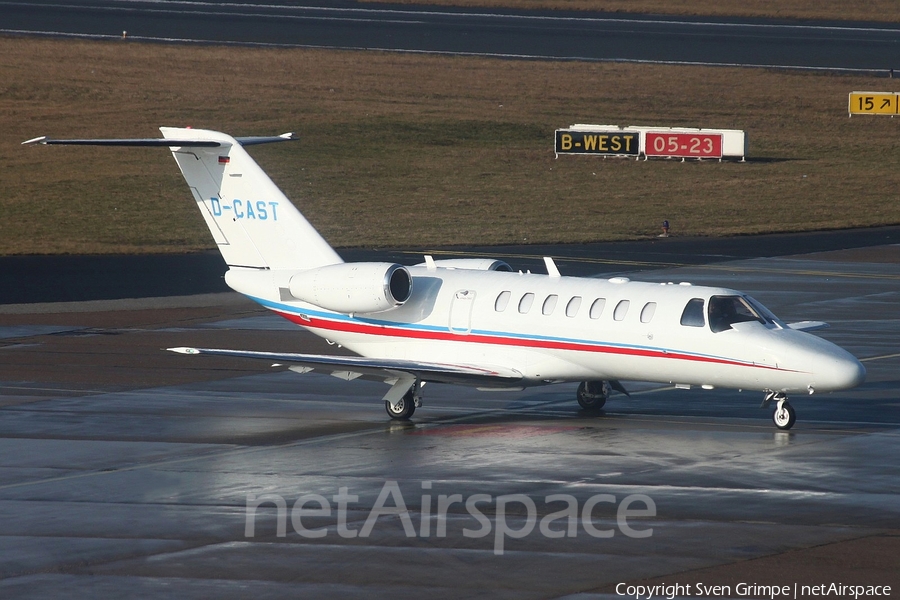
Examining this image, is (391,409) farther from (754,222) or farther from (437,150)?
(437,150)

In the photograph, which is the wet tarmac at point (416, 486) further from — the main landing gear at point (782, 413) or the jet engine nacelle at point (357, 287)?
the jet engine nacelle at point (357, 287)

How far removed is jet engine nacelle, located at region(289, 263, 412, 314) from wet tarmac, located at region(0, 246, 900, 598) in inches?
76.4

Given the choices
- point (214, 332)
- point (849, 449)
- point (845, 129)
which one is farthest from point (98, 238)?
point (845, 129)

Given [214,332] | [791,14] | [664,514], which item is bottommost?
[664,514]

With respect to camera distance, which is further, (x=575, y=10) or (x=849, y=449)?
(x=575, y=10)

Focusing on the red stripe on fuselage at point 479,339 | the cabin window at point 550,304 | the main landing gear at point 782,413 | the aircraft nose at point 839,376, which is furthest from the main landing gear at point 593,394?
the aircraft nose at point 839,376

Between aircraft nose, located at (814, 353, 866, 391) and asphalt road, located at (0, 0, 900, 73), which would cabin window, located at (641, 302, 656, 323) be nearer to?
aircraft nose, located at (814, 353, 866, 391)

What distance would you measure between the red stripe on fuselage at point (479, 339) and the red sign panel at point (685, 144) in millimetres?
45923

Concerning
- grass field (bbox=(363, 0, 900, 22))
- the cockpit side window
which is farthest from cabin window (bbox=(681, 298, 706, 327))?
grass field (bbox=(363, 0, 900, 22))

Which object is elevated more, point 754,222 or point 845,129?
point 845,129

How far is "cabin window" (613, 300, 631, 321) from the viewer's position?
920 inches

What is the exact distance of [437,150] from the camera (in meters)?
72.6

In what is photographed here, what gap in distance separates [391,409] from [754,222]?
35.7 m

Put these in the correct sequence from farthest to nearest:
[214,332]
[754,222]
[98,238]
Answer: [754,222] → [98,238] → [214,332]
